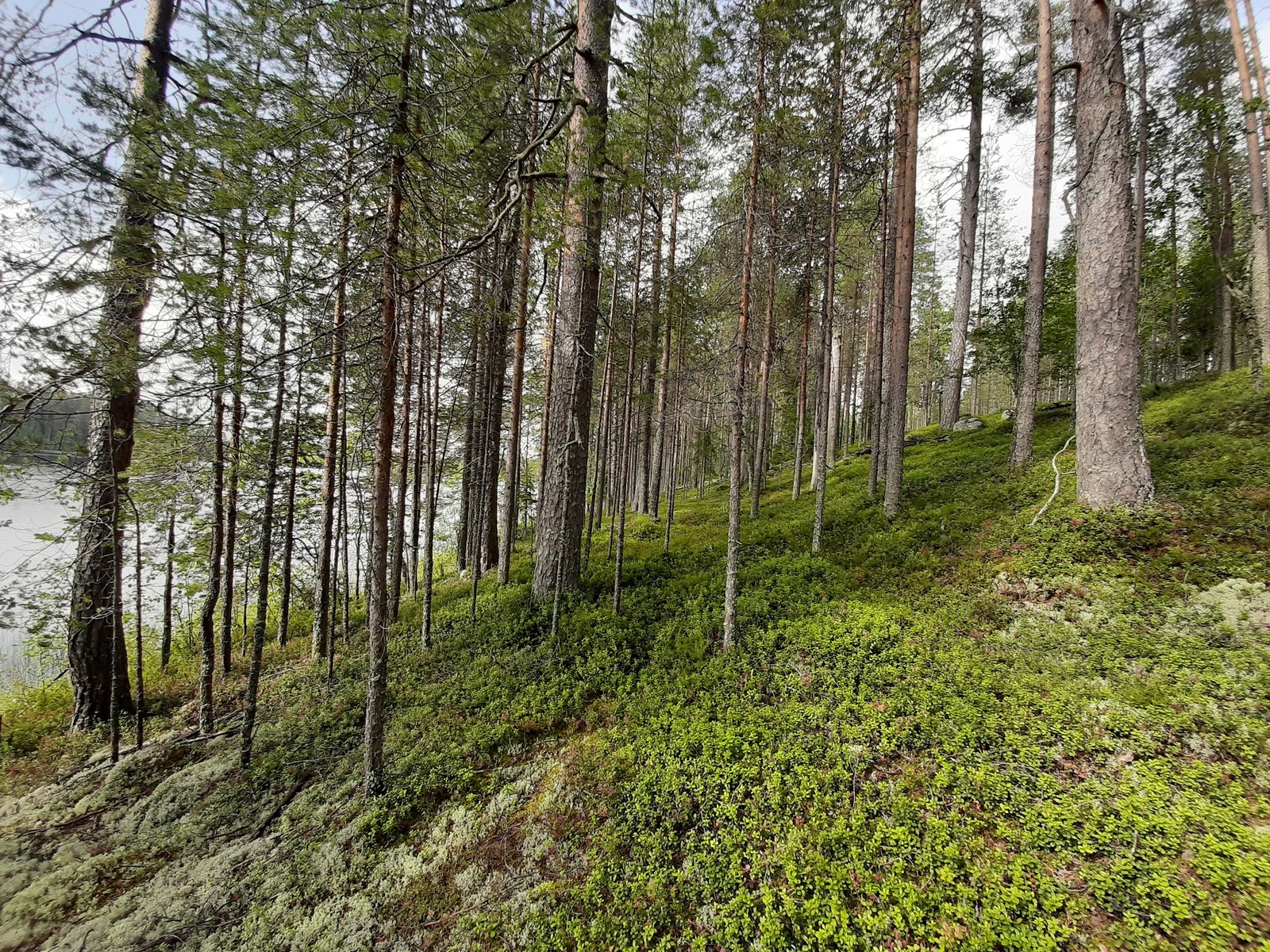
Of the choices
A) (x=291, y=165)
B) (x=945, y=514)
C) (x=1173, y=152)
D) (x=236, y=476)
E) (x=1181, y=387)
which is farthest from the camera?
(x=1173, y=152)

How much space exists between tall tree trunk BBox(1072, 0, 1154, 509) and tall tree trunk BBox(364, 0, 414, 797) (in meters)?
8.21

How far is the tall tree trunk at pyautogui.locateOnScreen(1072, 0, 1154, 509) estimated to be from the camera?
5270 millimetres

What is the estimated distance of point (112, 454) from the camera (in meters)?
5.50

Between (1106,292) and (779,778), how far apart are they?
7.18 m

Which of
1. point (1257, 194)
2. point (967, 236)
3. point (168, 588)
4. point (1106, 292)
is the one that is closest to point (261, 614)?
point (168, 588)

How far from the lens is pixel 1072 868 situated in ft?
8.72

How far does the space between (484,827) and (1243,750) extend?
5875 millimetres

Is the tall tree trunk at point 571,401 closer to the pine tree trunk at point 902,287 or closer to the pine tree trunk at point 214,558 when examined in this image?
the pine tree trunk at point 214,558

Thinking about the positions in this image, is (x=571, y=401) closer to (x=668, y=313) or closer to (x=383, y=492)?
(x=668, y=313)

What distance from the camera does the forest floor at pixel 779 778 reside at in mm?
2729

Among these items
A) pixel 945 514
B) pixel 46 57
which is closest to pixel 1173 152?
pixel 945 514

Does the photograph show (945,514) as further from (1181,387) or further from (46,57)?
(46,57)

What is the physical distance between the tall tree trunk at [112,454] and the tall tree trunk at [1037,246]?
12.9 m

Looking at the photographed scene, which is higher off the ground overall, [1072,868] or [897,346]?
[897,346]
